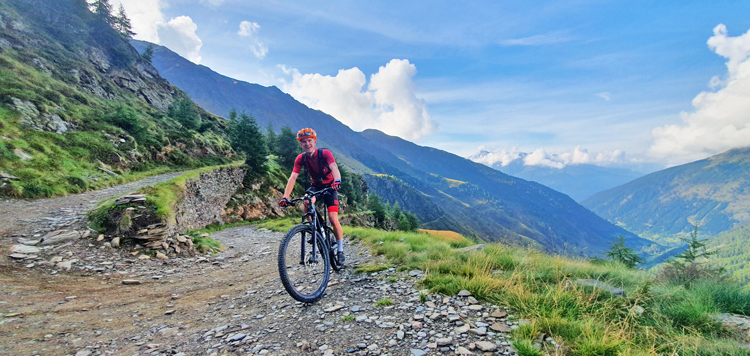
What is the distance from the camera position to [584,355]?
130 inches

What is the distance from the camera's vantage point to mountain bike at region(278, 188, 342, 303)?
5.93m

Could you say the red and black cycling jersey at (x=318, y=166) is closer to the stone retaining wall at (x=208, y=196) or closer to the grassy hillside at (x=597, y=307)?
the grassy hillside at (x=597, y=307)

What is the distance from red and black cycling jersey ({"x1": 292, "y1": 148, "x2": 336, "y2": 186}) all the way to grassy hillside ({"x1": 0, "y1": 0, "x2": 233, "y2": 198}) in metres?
15.0

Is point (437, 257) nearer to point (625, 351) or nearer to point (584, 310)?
point (584, 310)

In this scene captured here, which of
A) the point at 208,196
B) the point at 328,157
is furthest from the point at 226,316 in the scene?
the point at 208,196

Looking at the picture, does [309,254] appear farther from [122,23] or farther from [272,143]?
[122,23]

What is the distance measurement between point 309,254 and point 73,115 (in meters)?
31.0

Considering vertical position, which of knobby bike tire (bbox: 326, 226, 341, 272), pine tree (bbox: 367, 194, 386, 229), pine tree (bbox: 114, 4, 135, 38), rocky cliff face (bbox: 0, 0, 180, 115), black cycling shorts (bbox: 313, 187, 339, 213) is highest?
→ pine tree (bbox: 114, 4, 135, 38)

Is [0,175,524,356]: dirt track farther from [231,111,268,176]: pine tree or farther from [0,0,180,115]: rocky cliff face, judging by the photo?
[0,0,180,115]: rocky cliff face

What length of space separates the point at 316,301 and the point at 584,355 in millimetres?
4641

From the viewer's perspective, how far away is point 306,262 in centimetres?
621

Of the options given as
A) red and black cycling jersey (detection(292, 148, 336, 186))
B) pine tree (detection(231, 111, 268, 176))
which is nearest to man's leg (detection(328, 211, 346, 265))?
red and black cycling jersey (detection(292, 148, 336, 186))

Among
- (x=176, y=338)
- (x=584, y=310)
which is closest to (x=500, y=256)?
(x=584, y=310)

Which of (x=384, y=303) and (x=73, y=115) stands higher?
(x=73, y=115)
